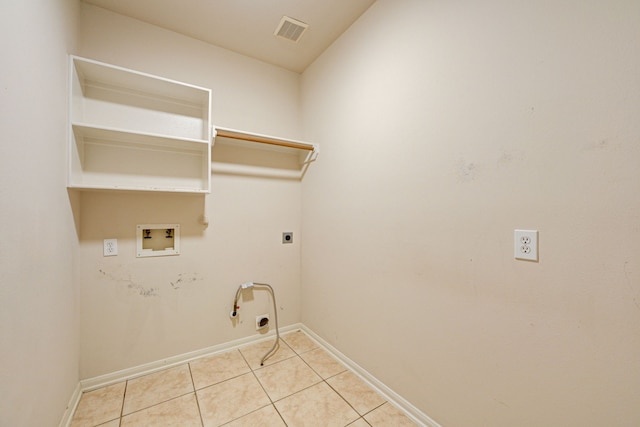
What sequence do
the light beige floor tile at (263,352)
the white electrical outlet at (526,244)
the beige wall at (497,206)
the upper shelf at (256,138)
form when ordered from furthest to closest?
the light beige floor tile at (263,352), the upper shelf at (256,138), the white electrical outlet at (526,244), the beige wall at (497,206)

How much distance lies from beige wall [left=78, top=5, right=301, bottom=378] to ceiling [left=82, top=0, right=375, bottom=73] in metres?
0.11

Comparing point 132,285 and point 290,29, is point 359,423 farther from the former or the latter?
point 290,29

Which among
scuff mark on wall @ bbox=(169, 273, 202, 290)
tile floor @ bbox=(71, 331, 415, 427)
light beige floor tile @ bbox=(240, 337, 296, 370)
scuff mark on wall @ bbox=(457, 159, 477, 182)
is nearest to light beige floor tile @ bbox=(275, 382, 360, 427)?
tile floor @ bbox=(71, 331, 415, 427)

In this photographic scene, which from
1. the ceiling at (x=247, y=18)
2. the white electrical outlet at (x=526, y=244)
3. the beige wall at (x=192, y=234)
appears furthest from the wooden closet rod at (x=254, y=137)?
the white electrical outlet at (x=526, y=244)

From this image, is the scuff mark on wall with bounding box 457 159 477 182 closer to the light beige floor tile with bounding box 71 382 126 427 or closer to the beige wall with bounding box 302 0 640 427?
the beige wall with bounding box 302 0 640 427

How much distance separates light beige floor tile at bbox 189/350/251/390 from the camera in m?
1.87

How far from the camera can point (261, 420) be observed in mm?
1509

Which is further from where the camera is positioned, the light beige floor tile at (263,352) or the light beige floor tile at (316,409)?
the light beige floor tile at (263,352)

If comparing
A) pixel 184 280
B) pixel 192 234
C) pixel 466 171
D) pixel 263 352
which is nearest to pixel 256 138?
pixel 192 234

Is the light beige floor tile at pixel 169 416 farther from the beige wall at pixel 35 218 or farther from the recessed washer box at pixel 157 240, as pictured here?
the recessed washer box at pixel 157 240

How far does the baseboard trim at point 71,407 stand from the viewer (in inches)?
56.2

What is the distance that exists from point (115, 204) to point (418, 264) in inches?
82.9

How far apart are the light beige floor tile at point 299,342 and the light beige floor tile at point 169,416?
0.89 m

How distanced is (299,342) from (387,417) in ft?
3.49
